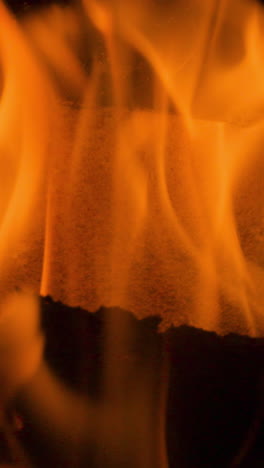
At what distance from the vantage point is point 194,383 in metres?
0.83

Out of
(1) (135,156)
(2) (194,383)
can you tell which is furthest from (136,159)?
(2) (194,383)

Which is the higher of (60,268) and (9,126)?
(9,126)

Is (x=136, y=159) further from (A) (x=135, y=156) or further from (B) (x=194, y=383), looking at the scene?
(B) (x=194, y=383)

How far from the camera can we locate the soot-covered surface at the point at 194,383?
823mm

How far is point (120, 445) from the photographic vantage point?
2.73 ft

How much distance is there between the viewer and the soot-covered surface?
32.4 inches

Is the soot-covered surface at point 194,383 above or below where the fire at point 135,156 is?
below

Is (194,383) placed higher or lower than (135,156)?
lower

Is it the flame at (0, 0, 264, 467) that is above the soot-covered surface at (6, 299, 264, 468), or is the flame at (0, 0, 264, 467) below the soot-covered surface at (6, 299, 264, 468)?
above

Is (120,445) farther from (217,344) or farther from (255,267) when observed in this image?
(255,267)

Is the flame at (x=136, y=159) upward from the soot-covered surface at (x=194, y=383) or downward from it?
upward

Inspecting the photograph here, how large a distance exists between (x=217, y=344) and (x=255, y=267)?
130 millimetres

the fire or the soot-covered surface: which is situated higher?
the fire

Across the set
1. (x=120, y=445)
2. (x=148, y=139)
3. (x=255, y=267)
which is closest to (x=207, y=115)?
(x=148, y=139)
